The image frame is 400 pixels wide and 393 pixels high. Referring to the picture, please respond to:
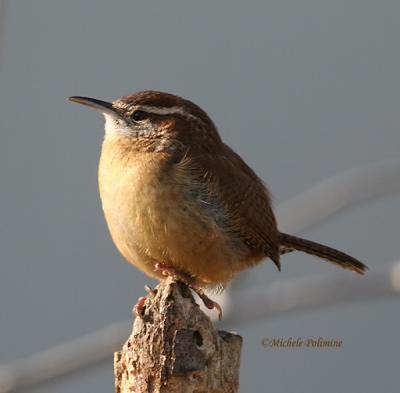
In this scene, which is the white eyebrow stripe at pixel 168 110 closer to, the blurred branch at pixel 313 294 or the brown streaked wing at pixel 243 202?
the brown streaked wing at pixel 243 202

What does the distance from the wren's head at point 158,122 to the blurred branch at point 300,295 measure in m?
1.10

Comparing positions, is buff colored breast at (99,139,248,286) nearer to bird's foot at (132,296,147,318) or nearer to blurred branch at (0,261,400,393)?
bird's foot at (132,296,147,318)

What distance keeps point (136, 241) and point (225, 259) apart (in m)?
0.42

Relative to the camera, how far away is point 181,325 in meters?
2.76

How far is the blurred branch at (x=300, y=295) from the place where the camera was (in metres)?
4.67

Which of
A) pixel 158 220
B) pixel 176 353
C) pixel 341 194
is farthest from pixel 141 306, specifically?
pixel 341 194

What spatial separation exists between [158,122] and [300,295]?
139 centimetres

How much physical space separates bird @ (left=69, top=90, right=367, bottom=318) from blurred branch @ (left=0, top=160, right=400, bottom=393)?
1.96ft

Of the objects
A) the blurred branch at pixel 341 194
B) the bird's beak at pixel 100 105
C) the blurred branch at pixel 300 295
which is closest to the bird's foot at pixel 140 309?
the bird's beak at pixel 100 105

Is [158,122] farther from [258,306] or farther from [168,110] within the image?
[258,306]

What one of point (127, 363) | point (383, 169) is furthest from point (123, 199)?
point (383, 169)

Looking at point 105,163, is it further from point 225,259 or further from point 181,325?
point 181,325

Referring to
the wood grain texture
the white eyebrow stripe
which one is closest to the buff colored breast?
the white eyebrow stripe

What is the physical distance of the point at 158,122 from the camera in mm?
3988
